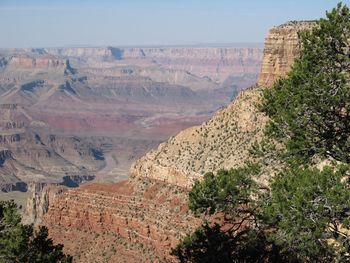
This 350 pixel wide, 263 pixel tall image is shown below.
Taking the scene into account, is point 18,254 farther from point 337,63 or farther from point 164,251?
point 164,251

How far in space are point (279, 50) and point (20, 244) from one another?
3804 cm

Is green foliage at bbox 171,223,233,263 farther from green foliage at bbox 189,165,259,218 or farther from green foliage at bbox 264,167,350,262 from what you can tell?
green foliage at bbox 264,167,350,262

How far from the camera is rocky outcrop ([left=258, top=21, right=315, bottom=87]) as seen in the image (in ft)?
178

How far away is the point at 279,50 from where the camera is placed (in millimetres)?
56062

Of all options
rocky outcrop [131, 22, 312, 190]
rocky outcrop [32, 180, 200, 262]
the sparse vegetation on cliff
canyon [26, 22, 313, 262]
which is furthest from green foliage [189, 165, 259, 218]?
rocky outcrop [131, 22, 312, 190]

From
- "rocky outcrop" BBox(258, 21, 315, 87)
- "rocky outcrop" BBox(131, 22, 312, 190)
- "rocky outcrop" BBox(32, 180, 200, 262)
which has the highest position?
"rocky outcrop" BBox(258, 21, 315, 87)

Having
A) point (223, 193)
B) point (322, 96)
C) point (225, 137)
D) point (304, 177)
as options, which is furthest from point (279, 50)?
point (304, 177)

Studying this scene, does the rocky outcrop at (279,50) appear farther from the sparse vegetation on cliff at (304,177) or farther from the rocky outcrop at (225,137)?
the sparse vegetation on cliff at (304,177)

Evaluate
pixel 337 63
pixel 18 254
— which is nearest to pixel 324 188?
pixel 337 63

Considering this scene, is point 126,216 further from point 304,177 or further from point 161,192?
point 304,177

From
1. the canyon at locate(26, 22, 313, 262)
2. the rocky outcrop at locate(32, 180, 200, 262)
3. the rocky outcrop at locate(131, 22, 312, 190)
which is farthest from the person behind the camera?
the rocky outcrop at locate(131, 22, 312, 190)

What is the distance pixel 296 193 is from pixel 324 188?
2.79 feet

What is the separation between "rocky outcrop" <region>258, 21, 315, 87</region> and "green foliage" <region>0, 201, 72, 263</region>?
33.5 meters

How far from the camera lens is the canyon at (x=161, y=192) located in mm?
46625
